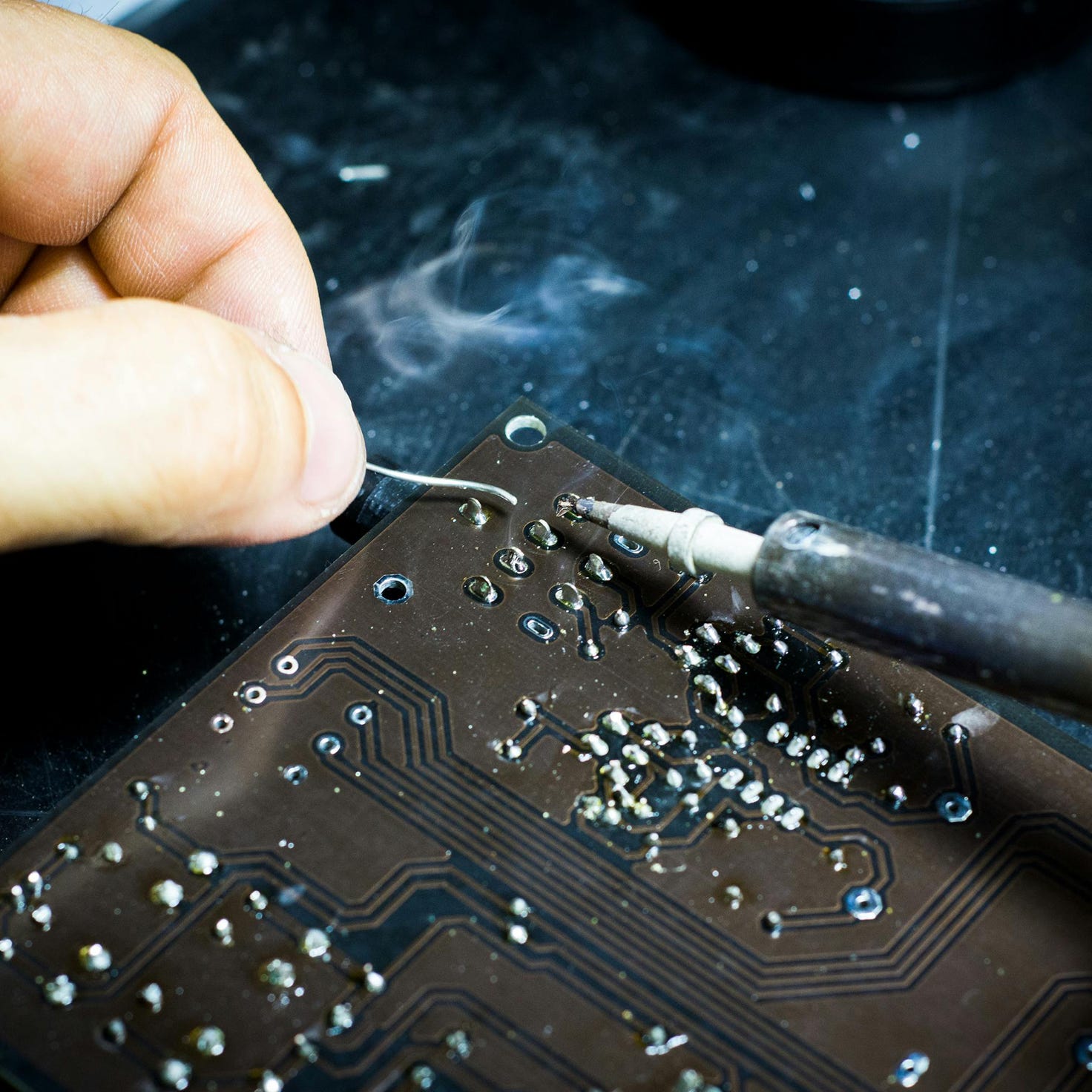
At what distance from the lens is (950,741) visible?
1305mm

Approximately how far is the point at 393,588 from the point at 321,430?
211 mm

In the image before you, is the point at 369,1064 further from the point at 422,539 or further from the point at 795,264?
the point at 795,264

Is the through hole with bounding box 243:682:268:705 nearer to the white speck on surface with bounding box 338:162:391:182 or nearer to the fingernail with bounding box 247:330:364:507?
the fingernail with bounding box 247:330:364:507

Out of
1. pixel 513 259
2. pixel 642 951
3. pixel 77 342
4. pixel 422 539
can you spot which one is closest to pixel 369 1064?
pixel 642 951

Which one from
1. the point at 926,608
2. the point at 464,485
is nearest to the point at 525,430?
the point at 464,485

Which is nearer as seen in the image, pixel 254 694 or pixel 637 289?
pixel 254 694

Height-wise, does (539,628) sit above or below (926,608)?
below

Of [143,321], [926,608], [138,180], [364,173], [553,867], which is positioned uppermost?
[143,321]

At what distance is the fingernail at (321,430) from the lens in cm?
130

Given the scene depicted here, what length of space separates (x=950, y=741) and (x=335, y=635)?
691 mm

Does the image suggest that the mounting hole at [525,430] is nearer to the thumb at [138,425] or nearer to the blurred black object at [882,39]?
the thumb at [138,425]

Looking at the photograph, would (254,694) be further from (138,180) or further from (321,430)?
(138,180)

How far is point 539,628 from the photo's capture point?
137 centimetres

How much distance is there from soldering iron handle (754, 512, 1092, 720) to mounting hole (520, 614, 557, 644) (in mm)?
254
